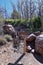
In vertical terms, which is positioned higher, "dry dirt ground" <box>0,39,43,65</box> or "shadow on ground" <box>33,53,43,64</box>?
"dry dirt ground" <box>0,39,43,65</box>

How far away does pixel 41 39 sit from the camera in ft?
27.9

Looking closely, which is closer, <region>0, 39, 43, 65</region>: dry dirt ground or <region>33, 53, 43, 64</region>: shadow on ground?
<region>0, 39, 43, 65</region>: dry dirt ground

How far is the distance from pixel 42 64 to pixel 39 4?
20.9m

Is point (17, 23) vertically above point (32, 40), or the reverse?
point (32, 40)

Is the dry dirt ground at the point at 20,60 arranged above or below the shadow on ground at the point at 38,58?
above

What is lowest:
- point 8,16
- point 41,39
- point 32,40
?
point 8,16

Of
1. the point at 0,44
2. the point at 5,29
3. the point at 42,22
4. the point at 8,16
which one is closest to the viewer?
the point at 0,44

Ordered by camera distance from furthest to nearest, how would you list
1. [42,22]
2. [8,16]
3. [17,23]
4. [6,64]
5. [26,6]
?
[8,16] < [26,6] < [17,23] < [42,22] < [6,64]

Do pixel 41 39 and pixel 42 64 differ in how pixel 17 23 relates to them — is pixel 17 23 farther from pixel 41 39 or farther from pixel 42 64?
pixel 42 64

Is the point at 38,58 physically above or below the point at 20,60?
below

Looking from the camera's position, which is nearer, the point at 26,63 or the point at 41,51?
the point at 26,63

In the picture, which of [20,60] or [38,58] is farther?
[38,58]

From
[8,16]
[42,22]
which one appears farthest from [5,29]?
[8,16]

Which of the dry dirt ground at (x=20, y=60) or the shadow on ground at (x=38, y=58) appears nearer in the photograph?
the dry dirt ground at (x=20, y=60)
